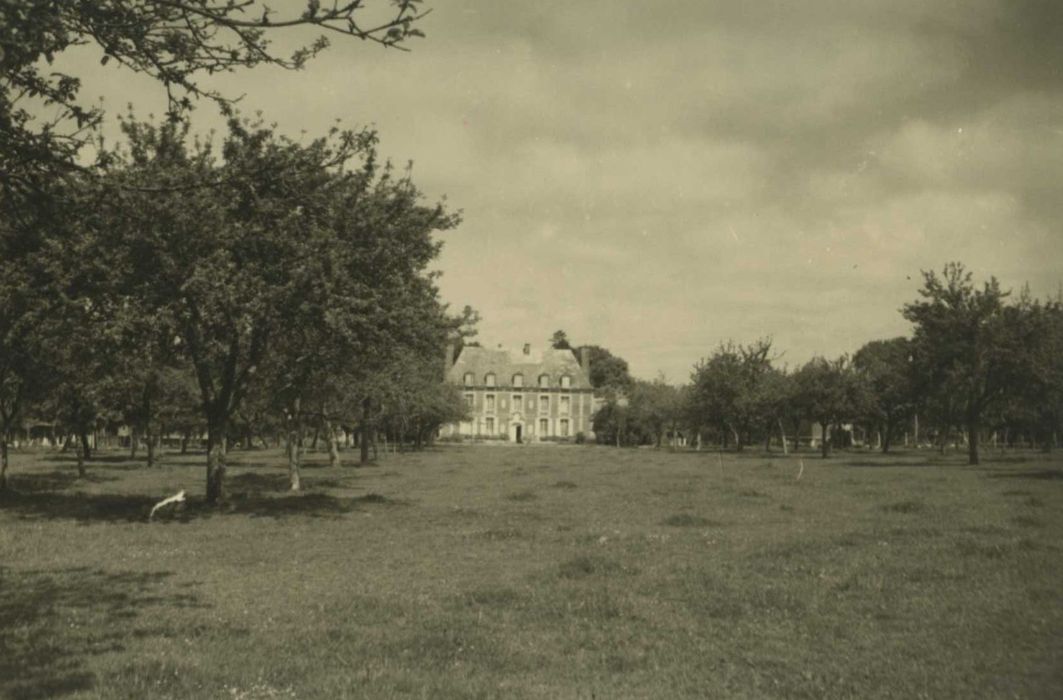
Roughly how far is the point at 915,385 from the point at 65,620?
54.0 metres

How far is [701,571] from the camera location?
14.7 m

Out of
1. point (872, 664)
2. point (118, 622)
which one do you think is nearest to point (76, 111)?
point (118, 622)

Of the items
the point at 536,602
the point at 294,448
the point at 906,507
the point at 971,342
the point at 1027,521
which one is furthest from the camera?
the point at 971,342

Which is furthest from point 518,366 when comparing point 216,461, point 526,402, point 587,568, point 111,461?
point 587,568

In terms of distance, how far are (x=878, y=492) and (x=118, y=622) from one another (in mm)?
27452

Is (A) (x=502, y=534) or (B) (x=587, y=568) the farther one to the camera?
(A) (x=502, y=534)

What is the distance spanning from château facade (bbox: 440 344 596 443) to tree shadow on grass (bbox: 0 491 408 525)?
322 ft

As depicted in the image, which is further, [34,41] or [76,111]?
[76,111]

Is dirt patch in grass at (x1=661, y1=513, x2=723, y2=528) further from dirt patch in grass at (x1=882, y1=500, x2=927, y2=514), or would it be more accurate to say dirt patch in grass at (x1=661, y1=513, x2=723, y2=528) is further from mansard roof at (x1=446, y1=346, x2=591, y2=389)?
mansard roof at (x1=446, y1=346, x2=591, y2=389)

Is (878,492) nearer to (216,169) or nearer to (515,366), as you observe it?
(216,169)

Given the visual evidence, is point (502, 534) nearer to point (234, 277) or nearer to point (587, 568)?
point (587, 568)

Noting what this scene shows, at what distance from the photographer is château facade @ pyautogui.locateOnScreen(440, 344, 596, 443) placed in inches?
5089

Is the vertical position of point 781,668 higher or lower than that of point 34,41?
lower

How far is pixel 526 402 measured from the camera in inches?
5098
